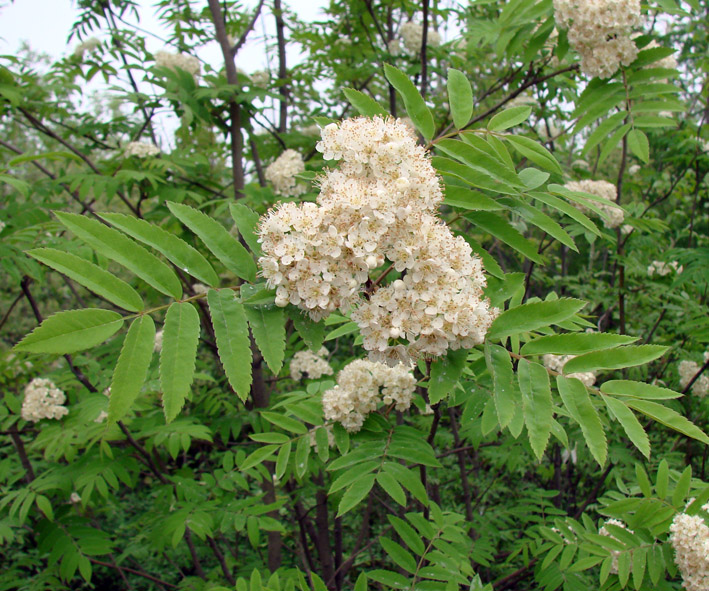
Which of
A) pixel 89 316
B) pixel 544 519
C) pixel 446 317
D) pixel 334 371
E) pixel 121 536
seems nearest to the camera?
pixel 89 316

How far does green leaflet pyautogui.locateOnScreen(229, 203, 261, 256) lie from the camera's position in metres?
1.52

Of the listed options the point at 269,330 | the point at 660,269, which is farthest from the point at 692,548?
the point at 660,269

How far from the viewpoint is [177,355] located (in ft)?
3.88

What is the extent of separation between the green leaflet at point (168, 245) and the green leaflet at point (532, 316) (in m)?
0.77

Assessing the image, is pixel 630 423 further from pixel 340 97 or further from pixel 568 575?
pixel 340 97

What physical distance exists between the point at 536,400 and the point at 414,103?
95 centimetres

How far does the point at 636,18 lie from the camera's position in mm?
2354

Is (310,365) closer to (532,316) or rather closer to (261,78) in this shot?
(261,78)

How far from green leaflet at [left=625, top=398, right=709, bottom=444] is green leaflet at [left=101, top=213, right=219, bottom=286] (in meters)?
1.15

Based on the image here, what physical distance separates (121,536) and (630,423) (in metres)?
5.28

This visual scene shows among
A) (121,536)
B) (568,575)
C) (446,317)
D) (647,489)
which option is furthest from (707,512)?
(121,536)

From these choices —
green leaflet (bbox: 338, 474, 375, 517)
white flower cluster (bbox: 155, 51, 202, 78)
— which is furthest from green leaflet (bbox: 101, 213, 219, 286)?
white flower cluster (bbox: 155, 51, 202, 78)

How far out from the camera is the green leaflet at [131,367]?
1081mm

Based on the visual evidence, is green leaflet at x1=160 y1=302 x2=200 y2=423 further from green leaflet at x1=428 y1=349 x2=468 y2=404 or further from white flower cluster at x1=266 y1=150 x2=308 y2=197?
white flower cluster at x1=266 y1=150 x2=308 y2=197
